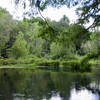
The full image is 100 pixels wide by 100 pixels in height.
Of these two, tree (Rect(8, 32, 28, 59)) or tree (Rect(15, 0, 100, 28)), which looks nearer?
tree (Rect(15, 0, 100, 28))

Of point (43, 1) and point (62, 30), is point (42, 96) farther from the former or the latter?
point (43, 1)

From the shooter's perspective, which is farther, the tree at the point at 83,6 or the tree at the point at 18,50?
the tree at the point at 18,50

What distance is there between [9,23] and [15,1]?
918 inches

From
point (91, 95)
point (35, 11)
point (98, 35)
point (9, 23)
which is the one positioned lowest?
point (91, 95)

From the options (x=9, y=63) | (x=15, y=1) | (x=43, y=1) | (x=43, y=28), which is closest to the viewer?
(x=15, y=1)

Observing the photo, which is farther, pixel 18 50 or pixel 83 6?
pixel 18 50

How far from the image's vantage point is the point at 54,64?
25.6m

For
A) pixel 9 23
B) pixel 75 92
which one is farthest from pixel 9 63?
pixel 75 92

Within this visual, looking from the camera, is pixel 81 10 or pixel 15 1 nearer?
pixel 15 1

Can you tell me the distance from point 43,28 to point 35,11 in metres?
0.48

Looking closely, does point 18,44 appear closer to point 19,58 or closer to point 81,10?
point 19,58

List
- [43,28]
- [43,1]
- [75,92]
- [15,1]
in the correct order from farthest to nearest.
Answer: [75,92] → [43,28] → [43,1] → [15,1]

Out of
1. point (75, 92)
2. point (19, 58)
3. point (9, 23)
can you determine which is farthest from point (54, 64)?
point (75, 92)

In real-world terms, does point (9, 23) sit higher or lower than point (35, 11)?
higher
